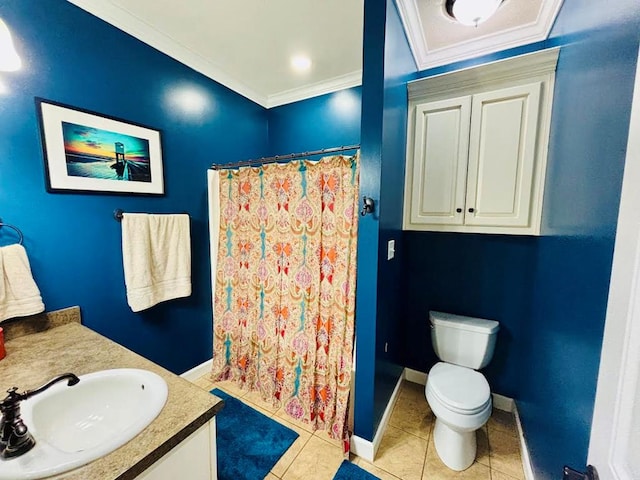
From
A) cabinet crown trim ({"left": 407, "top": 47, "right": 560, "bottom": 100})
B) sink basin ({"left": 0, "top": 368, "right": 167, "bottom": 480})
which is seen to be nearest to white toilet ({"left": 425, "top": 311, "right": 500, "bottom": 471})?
sink basin ({"left": 0, "top": 368, "right": 167, "bottom": 480})

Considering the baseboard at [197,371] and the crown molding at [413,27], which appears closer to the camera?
the crown molding at [413,27]

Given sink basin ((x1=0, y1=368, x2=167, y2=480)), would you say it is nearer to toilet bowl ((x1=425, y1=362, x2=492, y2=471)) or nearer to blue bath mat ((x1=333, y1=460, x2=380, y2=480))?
blue bath mat ((x1=333, y1=460, x2=380, y2=480))

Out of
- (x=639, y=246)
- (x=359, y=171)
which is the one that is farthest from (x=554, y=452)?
(x=359, y=171)

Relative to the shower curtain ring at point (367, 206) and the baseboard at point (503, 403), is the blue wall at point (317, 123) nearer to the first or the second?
the shower curtain ring at point (367, 206)

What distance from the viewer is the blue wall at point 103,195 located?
1.29 m

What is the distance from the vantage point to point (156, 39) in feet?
5.78

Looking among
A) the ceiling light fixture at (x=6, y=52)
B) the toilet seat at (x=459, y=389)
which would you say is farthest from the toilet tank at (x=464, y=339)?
the ceiling light fixture at (x=6, y=52)

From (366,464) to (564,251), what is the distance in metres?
1.50

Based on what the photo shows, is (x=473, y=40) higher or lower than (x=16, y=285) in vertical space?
higher

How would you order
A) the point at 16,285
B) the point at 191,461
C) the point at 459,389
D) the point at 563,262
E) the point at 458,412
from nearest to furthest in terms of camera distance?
the point at 191,461 → the point at 563,262 → the point at 16,285 → the point at 458,412 → the point at 459,389

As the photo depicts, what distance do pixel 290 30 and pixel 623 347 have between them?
2.20 metres

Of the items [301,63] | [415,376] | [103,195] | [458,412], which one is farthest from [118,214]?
[415,376]

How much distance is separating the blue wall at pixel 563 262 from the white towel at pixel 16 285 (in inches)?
90.4

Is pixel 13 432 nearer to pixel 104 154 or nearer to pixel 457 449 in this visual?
pixel 104 154
